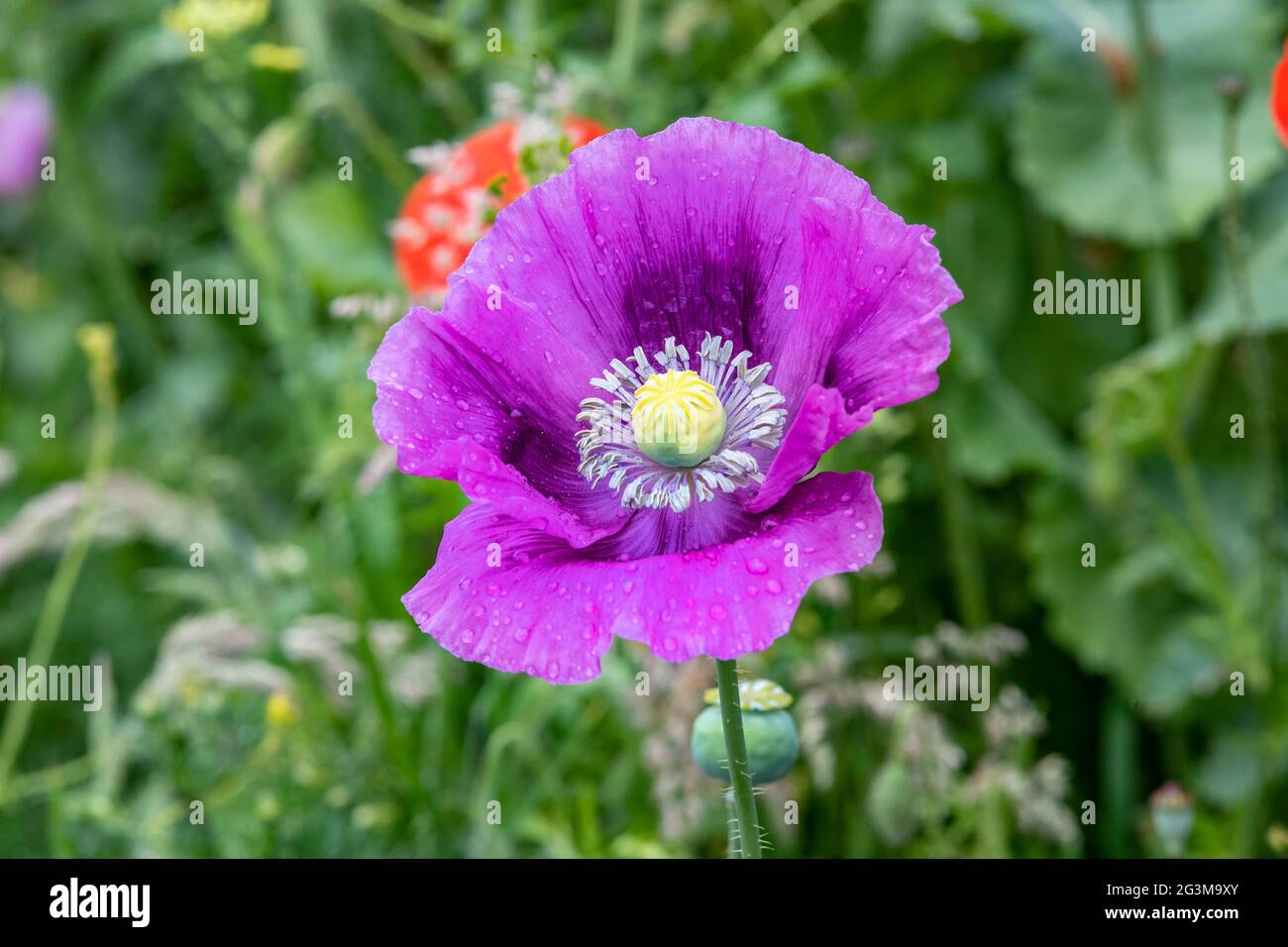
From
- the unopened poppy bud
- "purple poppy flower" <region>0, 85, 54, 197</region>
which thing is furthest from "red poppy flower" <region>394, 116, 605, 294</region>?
"purple poppy flower" <region>0, 85, 54, 197</region>

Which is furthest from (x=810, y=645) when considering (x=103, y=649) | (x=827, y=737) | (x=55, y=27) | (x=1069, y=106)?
(x=55, y=27)

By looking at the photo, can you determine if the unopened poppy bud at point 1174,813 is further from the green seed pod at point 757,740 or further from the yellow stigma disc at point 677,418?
the yellow stigma disc at point 677,418

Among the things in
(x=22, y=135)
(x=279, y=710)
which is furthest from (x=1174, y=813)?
(x=22, y=135)

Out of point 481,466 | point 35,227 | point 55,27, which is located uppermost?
point 55,27

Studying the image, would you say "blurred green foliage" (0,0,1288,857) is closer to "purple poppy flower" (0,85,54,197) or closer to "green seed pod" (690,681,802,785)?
"green seed pod" (690,681,802,785)

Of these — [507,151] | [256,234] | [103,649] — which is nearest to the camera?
[507,151]

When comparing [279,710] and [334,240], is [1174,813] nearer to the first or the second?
[279,710]

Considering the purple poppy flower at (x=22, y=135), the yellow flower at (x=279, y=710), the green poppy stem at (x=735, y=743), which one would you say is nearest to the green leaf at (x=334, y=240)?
the yellow flower at (x=279, y=710)

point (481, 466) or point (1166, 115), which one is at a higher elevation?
point (1166, 115)

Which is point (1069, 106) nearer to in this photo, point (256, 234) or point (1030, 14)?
point (1030, 14)
